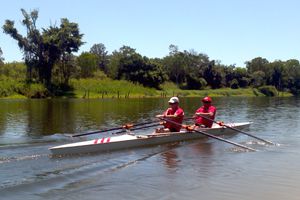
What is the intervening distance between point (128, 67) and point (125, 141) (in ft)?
252

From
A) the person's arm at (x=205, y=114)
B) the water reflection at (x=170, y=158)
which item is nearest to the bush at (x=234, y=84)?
the person's arm at (x=205, y=114)

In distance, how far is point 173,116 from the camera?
65.3ft

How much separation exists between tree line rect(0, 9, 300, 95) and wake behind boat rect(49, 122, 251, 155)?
55579mm

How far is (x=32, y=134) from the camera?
2192cm

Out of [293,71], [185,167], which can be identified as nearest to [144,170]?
[185,167]

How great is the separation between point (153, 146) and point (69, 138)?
461 centimetres

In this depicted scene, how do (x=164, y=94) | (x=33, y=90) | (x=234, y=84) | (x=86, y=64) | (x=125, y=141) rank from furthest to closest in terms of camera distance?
1. (x=234, y=84)
2. (x=164, y=94)
3. (x=86, y=64)
4. (x=33, y=90)
5. (x=125, y=141)

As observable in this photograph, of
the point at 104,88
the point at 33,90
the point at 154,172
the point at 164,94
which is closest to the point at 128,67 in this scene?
the point at 164,94

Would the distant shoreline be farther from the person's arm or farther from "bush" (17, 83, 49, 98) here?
the person's arm

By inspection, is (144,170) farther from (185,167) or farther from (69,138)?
(69,138)

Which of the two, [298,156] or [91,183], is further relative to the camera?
[298,156]

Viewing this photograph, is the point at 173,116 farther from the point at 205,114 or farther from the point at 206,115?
the point at 206,115

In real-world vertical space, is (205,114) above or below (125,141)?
above

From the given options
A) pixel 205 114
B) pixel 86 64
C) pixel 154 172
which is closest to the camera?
pixel 154 172
